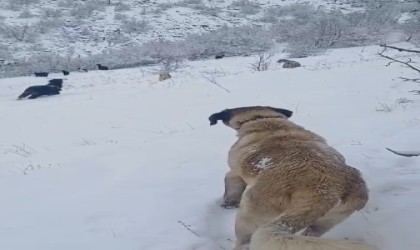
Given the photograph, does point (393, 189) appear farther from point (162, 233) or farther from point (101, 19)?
point (101, 19)

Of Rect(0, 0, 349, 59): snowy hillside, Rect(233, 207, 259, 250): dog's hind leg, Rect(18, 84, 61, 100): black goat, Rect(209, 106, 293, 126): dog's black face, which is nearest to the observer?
Rect(233, 207, 259, 250): dog's hind leg

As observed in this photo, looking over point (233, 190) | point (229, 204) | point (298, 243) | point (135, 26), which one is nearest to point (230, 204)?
point (229, 204)

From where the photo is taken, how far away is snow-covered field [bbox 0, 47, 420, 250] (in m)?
2.77

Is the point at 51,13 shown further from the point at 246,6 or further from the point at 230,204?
the point at 230,204

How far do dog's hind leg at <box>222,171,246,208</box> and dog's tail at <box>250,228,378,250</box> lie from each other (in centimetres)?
120

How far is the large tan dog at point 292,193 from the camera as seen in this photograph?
6.09 ft

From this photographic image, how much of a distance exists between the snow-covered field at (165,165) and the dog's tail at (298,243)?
818 millimetres

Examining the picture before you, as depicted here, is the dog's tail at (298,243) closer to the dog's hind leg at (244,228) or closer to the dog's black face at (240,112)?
the dog's hind leg at (244,228)

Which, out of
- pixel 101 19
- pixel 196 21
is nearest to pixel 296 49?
pixel 196 21

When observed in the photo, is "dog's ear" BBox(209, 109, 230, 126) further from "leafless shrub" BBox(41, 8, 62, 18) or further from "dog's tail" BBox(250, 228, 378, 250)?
"leafless shrub" BBox(41, 8, 62, 18)

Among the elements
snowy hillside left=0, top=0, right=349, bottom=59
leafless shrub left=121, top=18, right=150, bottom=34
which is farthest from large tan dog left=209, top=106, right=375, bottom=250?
leafless shrub left=121, top=18, right=150, bottom=34

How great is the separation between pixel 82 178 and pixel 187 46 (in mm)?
21026

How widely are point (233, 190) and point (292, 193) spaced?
0.94 m

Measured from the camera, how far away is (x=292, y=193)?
2.23 m
